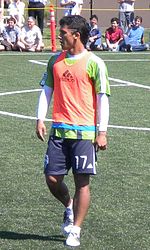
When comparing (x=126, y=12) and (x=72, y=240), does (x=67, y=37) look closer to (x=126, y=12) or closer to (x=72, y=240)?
(x=72, y=240)

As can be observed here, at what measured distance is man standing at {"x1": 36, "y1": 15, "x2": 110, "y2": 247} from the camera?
259 inches

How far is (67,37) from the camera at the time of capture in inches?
260

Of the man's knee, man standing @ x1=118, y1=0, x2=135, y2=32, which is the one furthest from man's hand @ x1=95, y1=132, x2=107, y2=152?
man standing @ x1=118, y1=0, x2=135, y2=32

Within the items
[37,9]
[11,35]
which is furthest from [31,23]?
[37,9]

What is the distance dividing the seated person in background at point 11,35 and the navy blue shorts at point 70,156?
61.1ft

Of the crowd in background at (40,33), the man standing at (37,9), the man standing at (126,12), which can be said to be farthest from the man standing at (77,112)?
the man standing at (126,12)

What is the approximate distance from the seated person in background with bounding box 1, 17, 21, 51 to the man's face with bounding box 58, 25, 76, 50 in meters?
18.5

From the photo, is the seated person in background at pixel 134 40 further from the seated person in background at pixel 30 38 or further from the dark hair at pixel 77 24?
the dark hair at pixel 77 24

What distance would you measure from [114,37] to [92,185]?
1767cm

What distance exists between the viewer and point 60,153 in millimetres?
6645

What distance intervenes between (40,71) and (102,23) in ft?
62.6

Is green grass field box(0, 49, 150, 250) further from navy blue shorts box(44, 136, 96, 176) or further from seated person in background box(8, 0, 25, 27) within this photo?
seated person in background box(8, 0, 25, 27)

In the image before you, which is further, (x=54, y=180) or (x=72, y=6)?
(x=72, y=6)

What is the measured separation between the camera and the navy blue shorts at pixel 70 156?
657 centimetres
